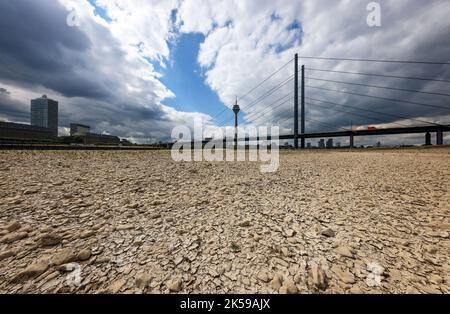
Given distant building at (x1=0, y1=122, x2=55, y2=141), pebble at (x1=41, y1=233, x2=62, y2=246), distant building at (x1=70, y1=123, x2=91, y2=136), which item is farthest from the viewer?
distant building at (x1=70, y1=123, x2=91, y2=136)

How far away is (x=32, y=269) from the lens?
8.52ft

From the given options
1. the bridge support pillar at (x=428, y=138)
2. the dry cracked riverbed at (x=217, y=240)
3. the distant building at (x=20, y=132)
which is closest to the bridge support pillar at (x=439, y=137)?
the bridge support pillar at (x=428, y=138)

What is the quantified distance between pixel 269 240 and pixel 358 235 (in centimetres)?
185

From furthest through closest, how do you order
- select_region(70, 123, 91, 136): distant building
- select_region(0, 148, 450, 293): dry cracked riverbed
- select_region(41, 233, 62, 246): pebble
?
select_region(70, 123, 91, 136): distant building
select_region(41, 233, 62, 246): pebble
select_region(0, 148, 450, 293): dry cracked riverbed

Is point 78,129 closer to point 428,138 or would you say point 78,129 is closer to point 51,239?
point 51,239

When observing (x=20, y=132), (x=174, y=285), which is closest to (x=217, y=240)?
(x=174, y=285)

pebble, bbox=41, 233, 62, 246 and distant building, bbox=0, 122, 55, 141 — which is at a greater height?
distant building, bbox=0, 122, 55, 141

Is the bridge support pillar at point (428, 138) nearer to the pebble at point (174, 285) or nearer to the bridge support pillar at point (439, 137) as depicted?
the bridge support pillar at point (439, 137)

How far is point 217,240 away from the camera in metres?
3.47

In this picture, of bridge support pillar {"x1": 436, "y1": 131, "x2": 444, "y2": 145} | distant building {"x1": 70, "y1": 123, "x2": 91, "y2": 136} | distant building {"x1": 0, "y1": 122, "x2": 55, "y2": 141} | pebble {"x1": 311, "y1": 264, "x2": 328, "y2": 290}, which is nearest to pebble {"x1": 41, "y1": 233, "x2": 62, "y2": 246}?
pebble {"x1": 311, "y1": 264, "x2": 328, "y2": 290}

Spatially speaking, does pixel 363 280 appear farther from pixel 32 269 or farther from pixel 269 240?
pixel 32 269

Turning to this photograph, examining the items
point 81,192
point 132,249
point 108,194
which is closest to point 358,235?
point 132,249

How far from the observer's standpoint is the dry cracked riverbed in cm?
252

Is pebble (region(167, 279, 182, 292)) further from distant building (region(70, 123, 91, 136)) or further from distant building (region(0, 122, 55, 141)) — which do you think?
distant building (region(70, 123, 91, 136))
